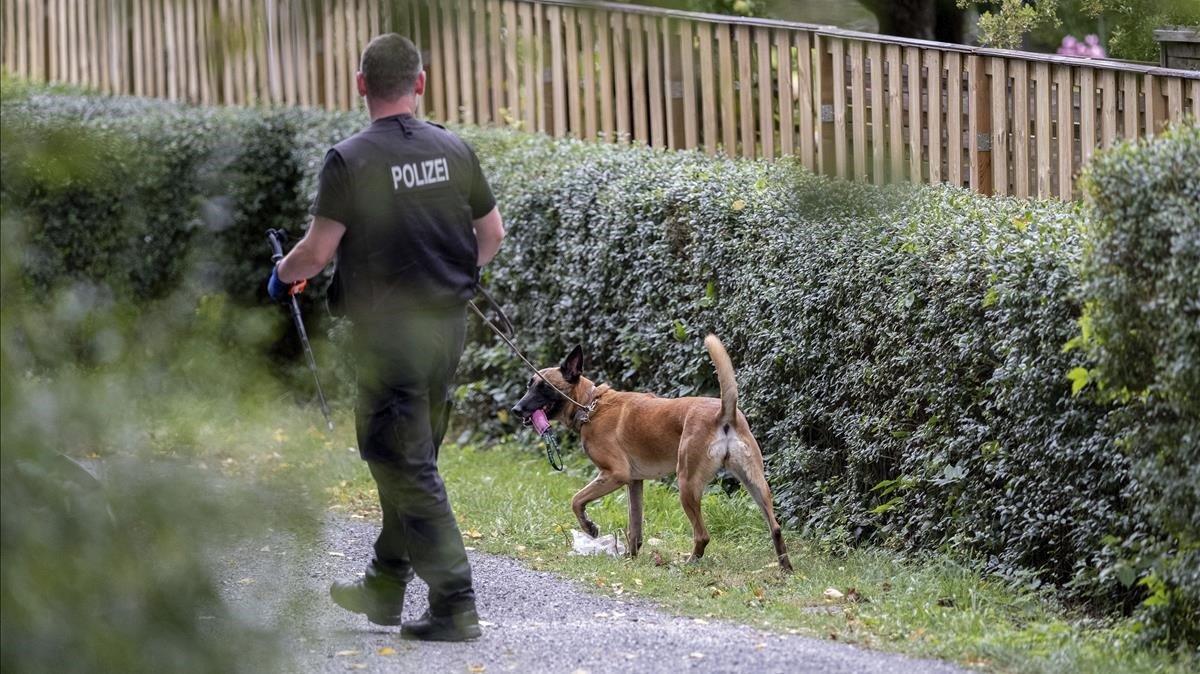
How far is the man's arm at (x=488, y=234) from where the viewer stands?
591 centimetres

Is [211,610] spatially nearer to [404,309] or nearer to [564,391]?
[404,309]

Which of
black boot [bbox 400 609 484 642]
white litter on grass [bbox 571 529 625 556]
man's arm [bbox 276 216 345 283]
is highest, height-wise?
man's arm [bbox 276 216 345 283]

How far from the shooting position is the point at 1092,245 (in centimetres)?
565

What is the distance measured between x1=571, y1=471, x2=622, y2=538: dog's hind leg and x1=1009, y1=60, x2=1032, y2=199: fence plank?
2.96 meters

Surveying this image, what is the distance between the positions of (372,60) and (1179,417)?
10.7 feet

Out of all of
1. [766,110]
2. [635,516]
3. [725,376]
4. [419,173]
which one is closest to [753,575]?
[635,516]

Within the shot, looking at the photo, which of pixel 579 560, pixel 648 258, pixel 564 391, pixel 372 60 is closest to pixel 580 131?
pixel 648 258

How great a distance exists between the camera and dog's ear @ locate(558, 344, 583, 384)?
7.92 metres

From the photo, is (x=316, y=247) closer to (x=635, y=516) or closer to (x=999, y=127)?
(x=635, y=516)

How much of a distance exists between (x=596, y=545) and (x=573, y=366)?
995mm

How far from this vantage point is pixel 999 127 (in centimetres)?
841

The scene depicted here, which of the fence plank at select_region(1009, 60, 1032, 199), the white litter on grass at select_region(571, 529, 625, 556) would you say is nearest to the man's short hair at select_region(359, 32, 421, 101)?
the white litter on grass at select_region(571, 529, 625, 556)

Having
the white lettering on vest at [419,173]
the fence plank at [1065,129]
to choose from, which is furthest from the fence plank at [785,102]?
the fence plank at [1065,129]

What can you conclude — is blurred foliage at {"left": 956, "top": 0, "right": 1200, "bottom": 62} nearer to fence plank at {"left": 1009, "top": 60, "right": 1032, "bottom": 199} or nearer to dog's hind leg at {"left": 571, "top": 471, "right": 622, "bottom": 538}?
fence plank at {"left": 1009, "top": 60, "right": 1032, "bottom": 199}
